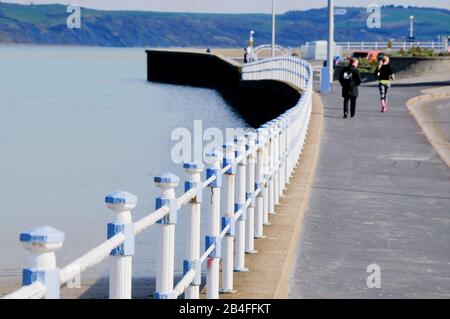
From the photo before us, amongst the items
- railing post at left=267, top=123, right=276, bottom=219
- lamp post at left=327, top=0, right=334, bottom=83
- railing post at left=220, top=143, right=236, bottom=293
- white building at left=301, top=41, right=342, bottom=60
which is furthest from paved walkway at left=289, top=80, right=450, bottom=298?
white building at left=301, top=41, right=342, bottom=60

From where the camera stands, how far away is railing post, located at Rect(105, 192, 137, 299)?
5.84 m

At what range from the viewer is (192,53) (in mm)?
107438

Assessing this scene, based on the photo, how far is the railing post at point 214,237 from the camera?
9.90m

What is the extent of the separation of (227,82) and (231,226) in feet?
234

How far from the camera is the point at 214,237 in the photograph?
1011 cm

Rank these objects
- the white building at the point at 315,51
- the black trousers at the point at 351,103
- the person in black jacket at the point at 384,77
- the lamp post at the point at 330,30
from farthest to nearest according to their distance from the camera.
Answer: the white building at the point at 315,51, the lamp post at the point at 330,30, the person in black jacket at the point at 384,77, the black trousers at the point at 351,103

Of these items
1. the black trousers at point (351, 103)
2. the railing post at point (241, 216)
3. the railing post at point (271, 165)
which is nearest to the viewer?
the railing post at point (241, 216)

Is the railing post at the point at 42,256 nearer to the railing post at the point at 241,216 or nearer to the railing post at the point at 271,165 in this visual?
the railing post at the point at 241,216

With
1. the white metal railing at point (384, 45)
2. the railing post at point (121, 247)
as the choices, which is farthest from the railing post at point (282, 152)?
the white metal railing at point (384, 45)

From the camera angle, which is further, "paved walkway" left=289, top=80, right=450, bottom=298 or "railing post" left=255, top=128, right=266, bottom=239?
"railing post" left=255, top=128, right=266, bottom=239

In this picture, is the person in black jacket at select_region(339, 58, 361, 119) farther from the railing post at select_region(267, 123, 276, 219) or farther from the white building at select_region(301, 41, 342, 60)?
the white building at select_region(301, 41, 342, 60)

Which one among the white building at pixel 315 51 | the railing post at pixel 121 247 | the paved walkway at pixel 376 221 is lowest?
the paved walkway at pixel 376 221

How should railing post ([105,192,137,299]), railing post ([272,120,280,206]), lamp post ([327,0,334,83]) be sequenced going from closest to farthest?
railing post ([105,192,137,299])
railing post ([272,120,280,206])
lamp post ([327,0,334,83])
